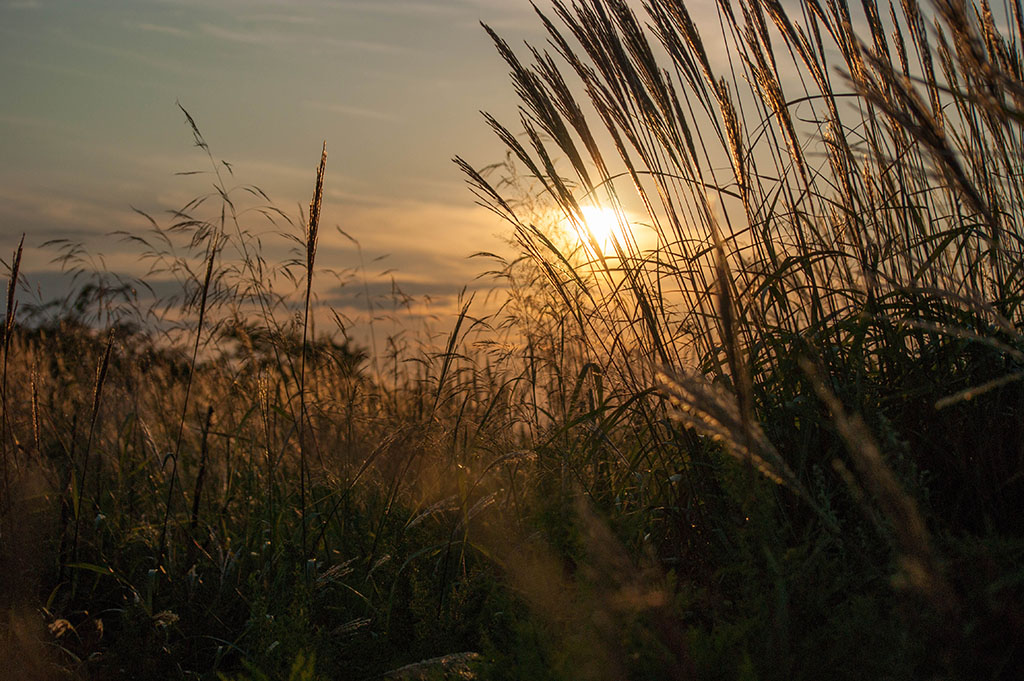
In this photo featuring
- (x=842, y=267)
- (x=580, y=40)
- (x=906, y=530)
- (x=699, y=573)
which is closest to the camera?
(x=906, y=530)

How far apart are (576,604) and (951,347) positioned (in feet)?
3.99

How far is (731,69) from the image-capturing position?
2.32 m

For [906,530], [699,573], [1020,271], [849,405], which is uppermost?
[1020,271]

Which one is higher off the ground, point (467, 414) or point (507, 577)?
point (467, 414)

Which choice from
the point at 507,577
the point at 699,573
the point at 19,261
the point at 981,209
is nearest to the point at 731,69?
the point at 981,209

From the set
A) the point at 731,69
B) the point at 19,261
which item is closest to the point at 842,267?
the point at 731,69

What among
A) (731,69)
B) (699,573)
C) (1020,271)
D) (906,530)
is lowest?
(699,573)

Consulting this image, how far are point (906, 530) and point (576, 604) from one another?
62 cm

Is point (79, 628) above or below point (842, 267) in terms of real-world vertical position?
below

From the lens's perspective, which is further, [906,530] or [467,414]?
[467,414]

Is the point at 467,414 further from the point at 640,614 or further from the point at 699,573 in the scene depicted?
the point at 640,614

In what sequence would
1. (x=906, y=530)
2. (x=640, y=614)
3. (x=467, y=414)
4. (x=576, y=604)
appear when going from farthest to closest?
(x=467, y=414)
(x=576, y=604)
(x=640, y=614)
(x=906, y=530)

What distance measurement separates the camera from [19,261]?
2.40 metres

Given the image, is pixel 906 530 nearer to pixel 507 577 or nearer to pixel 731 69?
pixel 507 577
